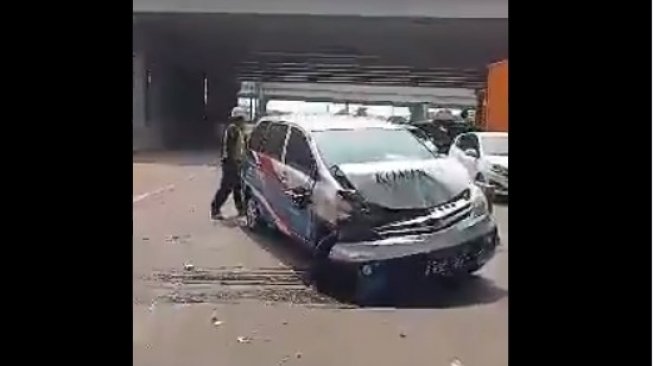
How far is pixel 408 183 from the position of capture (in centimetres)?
211

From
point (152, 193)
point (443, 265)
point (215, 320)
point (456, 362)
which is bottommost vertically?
point (456, 362)

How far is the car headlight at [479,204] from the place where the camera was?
207cm

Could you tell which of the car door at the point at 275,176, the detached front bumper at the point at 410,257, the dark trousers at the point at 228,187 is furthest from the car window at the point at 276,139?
the detached front bumper at the point at 410,257

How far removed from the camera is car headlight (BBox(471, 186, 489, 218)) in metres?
2.07

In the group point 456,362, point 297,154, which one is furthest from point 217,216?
point 456,362

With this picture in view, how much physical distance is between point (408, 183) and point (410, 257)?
219 millimetres

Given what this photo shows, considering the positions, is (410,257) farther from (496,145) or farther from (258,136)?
(258,136)

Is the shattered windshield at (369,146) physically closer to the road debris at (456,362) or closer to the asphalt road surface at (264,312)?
the asphalt road surface at (264,312)

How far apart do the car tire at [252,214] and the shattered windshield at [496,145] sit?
2.27 ft
